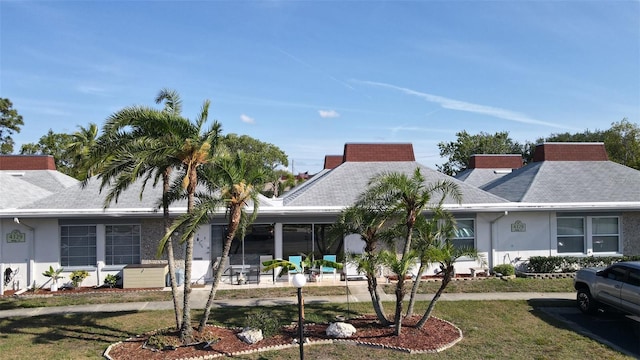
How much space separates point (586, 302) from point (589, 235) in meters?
6.31

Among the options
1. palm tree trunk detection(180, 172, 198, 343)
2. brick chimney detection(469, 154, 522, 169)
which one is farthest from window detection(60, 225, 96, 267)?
brick chimney detection(469, 154, 522, 169)

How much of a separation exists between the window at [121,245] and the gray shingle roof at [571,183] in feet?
51.1

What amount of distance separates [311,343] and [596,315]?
28.4 feet

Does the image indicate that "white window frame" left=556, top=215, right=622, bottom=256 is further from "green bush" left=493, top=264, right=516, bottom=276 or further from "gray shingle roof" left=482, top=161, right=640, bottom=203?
"green bush" left=493, top=264, right=516, bottom=276

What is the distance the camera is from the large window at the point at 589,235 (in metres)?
19.0

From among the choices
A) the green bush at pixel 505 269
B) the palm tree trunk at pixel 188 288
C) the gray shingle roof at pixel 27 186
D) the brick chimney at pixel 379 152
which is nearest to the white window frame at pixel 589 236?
the green bush at pixel 505 269

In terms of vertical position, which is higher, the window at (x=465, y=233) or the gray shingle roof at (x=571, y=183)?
the gray shingle roof at (x=571, y=183)

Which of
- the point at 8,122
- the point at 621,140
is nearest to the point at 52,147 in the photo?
the point at 8,122

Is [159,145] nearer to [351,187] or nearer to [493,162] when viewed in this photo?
[351,187]

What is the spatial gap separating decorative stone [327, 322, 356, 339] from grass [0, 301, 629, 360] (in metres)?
0.43

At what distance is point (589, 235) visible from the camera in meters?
19.0

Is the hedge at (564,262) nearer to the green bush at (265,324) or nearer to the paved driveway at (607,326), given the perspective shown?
the paved driveway at (607,326)

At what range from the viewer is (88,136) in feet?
95.0

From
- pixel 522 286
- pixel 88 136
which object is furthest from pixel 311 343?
pixel 88 136
